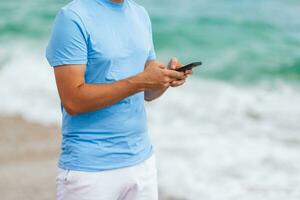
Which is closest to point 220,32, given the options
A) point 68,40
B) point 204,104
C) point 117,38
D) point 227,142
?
point 204,104

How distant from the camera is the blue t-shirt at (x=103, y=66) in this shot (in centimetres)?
239

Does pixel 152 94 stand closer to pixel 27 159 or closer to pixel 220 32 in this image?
pixel 27 159

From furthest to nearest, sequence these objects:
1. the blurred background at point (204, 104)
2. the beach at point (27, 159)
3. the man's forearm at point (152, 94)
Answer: the blurred background at point (204, 104)
the beach at point (27, 159)
the man's forearm at point (152, 94)

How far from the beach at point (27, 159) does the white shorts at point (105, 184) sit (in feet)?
7.92

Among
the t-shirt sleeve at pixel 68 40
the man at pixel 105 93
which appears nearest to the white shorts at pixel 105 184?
the man at pixel 105 93

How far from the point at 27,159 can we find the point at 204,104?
308cm

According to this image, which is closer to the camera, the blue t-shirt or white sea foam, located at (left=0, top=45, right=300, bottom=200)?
the blue t-shirt

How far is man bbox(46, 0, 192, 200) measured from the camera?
7.85ft

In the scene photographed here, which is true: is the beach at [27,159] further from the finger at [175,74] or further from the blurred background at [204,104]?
the finger at [175,74]

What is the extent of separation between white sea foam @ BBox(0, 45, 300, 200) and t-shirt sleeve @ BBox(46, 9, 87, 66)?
110 inches

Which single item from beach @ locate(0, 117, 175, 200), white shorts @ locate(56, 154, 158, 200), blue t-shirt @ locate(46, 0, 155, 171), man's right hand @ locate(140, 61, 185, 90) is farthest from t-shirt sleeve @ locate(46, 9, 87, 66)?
beach @ locate(0, 117, 175, 200)

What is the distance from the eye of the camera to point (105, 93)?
2.39m

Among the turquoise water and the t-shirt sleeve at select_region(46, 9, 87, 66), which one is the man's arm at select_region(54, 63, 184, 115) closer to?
the t-shirt sleeve at select_region(46, 9, 87, 66)

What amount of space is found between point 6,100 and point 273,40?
5938 mm
